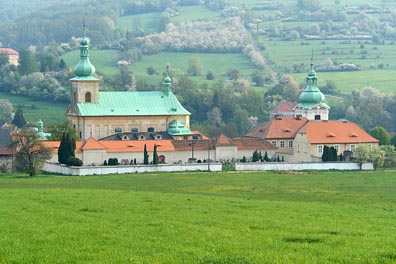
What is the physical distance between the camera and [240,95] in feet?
438

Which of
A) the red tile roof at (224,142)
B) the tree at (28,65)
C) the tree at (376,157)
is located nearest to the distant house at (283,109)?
the red tile roof at (224,142)

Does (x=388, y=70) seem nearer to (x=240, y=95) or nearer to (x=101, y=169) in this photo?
(x=240, y=95)

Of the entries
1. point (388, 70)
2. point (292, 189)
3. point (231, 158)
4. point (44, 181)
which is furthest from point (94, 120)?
point (388, 70)

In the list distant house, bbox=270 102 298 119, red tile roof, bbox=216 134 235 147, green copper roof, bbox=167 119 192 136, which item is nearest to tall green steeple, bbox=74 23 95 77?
green copper roof, bbox=167 119 192 136

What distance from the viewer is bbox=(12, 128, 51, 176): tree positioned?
69.6 meters

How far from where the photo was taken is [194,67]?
545 ft

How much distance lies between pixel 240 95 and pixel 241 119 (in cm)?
1102

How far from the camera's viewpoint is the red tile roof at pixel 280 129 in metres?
91.7

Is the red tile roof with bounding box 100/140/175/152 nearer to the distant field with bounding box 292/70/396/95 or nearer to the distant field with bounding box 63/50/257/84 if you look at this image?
the distant field with bounding box 292/70/396/95

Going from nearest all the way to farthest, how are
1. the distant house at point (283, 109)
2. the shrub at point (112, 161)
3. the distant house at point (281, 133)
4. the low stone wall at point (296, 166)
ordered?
the low stone wall at point (296, 166)
the shrub at point (112, 161)
the distant house at point (281, 133)
the distant house at point (283, 109)

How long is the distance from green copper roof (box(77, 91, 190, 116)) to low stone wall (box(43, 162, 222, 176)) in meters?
18.3

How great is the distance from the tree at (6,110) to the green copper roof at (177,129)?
31672mm

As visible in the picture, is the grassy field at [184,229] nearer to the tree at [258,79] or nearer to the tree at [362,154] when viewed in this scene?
the tree at [362,154]

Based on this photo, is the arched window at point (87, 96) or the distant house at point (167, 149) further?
the arched window at point (87, 96)
